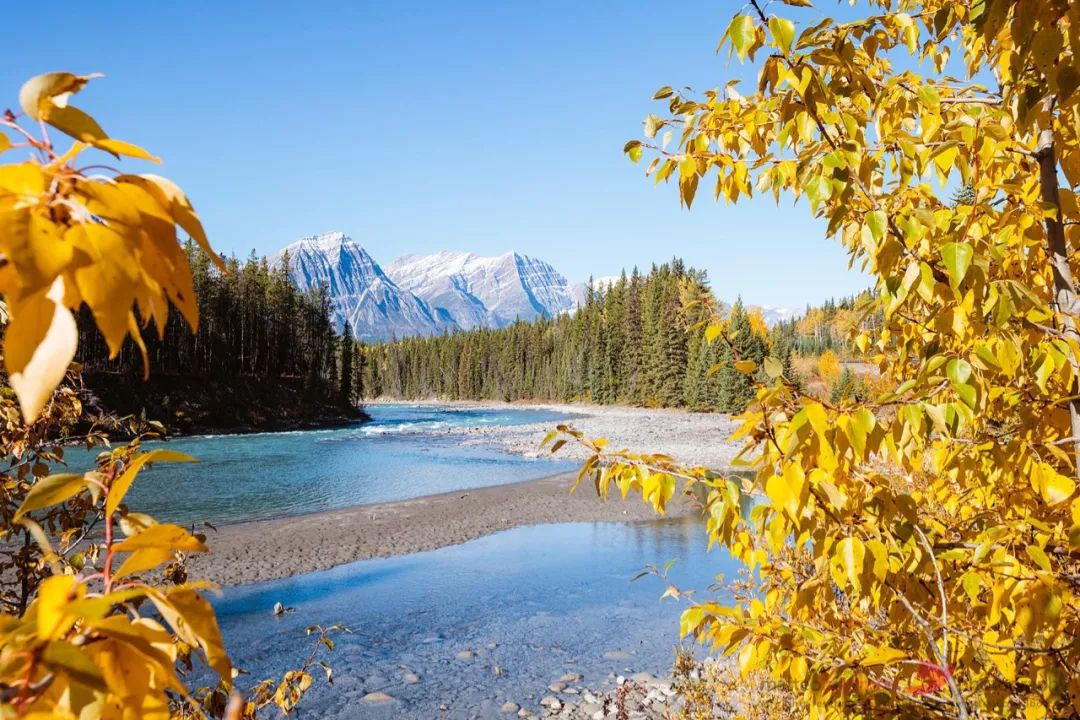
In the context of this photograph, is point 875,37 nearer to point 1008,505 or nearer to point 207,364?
point 1008,505

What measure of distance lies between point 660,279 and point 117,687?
265 feet

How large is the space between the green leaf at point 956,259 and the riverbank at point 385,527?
1382cm

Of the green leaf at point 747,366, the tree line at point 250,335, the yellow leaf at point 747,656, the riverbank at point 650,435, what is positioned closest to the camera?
the green leaf at point 747,366

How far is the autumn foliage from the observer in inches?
61.3

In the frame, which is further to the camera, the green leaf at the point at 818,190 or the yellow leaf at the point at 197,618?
the green leaf at the point at 818,190

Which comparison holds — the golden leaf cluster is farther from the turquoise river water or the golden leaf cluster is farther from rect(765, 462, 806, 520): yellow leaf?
the turquoise river water

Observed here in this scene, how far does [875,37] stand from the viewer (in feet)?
7.42

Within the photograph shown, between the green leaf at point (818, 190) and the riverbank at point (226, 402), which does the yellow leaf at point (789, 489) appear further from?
the riverbank at point (226, 402)

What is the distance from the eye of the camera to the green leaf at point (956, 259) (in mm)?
1462

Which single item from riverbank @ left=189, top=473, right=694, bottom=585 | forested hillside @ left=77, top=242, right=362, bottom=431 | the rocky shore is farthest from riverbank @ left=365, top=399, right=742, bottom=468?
forested hillside @ left=77, top=242, right=362, bottom=431

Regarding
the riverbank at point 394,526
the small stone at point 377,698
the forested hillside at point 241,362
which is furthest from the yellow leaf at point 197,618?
the forested hillside at point 241,362

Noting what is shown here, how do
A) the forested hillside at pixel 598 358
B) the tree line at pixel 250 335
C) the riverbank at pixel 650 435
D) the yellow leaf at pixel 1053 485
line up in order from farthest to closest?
1. the forested hillside at pixel 598 358
2. the tree line at pixel 250 335
3. the riverbank at pixel 650 435
4. the yellow leaf at pixel 1053 485

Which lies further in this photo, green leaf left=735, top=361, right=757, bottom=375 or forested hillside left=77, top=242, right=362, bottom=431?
forested hillside left=77, top=242, right=362, bottom=431

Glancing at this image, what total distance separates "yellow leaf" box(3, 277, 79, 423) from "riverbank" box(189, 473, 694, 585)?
13928mm
